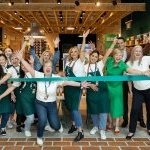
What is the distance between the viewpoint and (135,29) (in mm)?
13180

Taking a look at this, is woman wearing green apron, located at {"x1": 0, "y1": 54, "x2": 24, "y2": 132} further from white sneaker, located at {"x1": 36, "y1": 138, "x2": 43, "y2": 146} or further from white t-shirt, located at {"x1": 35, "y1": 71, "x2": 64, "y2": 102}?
white sneaker, located at {"x1": 36, "y1": 138, "x2": 43, "y2": 146}

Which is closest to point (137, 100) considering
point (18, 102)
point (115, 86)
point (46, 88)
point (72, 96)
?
point (115, 86)

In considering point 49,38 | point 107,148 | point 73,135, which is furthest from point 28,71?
point 49,38

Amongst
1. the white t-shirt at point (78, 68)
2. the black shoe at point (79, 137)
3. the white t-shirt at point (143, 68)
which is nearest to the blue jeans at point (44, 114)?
the black shoe at point (79, 137)

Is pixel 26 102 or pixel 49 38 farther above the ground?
pixel 49 38

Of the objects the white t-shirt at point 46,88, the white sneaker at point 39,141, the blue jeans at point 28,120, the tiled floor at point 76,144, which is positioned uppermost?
the white t-shirt at point 46,88

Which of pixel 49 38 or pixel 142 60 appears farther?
pixel 49 38

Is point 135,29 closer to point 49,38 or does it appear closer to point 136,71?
point 136,71

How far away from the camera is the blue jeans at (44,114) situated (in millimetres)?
4629

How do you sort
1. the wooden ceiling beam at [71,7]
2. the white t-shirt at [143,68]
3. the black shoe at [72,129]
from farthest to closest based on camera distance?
the wooden ceiling beam at [71,7] → the black shoe at [72,129] → the white t-shirt at [143,68]

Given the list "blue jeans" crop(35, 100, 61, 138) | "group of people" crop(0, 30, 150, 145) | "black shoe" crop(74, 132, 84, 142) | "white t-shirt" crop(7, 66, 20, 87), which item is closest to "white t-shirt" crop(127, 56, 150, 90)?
"group of people" crop(0, 30, 150, 145)

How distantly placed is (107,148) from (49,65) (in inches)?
58.1

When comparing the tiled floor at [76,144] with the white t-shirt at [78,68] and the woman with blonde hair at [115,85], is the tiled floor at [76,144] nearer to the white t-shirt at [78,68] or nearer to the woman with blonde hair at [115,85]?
the woman with blonde hair at [115,85]

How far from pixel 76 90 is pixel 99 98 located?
40 cm
